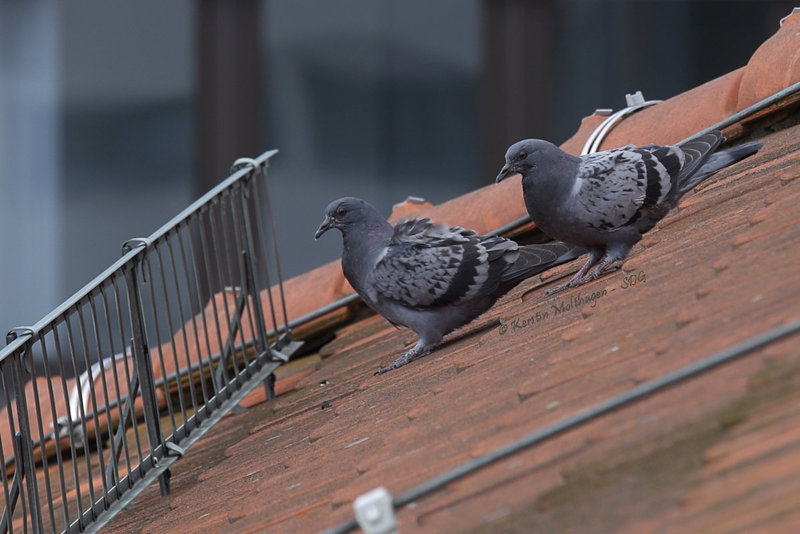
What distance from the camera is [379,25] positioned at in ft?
30.2

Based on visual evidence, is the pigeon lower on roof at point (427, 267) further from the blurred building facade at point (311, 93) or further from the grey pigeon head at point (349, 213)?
the blurred building facade at point (311, 93)

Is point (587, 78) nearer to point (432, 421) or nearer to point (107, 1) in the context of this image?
point (107, 1)

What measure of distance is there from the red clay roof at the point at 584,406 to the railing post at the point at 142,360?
18cm

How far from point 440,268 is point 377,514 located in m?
1.77

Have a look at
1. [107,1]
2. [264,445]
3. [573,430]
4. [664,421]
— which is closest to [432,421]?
[573,430]

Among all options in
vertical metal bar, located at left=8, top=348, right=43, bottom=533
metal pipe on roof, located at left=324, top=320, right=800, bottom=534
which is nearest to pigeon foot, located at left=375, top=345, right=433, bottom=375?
vertical metal bar, located at left=8, top=348, right=43, bottom=533

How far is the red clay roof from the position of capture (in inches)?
60.6

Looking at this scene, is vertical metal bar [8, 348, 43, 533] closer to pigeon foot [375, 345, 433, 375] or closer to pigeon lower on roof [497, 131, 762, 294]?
pigeon foot [375, 345, 433, 375]

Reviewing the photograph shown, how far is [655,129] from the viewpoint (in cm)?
442

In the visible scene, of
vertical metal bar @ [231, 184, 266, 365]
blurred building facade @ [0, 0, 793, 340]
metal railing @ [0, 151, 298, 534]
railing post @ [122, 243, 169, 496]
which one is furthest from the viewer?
blurred building facade @ [0, 0, 793, 340]

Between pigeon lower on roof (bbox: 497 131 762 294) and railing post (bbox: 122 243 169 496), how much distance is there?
1.17 m

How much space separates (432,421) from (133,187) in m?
7.15

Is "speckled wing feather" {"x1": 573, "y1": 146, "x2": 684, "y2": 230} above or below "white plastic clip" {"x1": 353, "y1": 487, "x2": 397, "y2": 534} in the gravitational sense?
above

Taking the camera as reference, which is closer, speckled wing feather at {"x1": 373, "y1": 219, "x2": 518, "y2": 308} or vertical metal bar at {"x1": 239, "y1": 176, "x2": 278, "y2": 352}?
speckled wing feather at {"x1": 373, "y1": 219, "x2": 518, "y2": 308}
